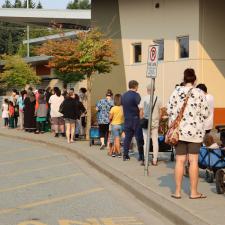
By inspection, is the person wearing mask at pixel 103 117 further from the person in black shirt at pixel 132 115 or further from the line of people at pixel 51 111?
the person in black shirt at pixel 132 115

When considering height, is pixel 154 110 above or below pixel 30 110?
above

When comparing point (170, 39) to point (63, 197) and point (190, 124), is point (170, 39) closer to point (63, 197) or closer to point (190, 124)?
point (63, 197)

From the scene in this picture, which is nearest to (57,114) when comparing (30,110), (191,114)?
(30,110)

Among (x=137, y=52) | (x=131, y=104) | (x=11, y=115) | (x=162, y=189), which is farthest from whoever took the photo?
(x=137, y=52)

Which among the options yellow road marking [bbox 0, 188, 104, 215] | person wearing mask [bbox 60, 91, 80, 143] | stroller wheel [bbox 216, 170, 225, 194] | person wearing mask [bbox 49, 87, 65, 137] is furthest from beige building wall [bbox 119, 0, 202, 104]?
stroller wheel [bbox 216, 170, 225, 194]

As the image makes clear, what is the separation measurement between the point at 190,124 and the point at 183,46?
16.7 metres

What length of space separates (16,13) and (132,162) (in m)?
27.2

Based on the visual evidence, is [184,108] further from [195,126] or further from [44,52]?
[44,52]

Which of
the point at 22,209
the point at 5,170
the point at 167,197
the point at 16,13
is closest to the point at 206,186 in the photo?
the point at 167,197

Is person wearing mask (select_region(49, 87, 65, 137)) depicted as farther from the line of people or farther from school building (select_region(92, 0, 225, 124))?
school building (select_region(92, 0, 225, 124))

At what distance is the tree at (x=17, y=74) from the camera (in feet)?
153

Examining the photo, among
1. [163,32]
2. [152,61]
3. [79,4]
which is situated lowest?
[152,61]

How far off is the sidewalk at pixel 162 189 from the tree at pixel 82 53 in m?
4.28

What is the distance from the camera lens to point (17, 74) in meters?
47.2
